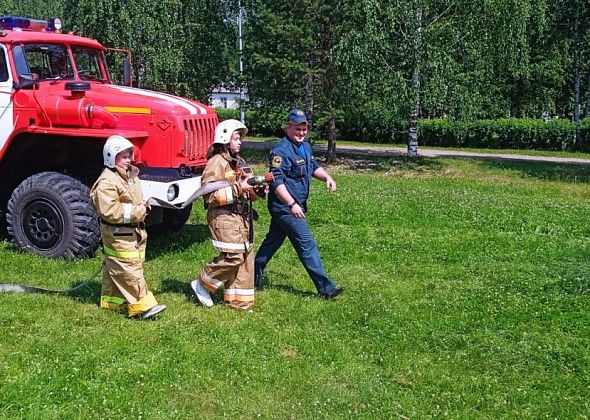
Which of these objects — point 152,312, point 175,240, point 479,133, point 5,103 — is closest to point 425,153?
point 479,133

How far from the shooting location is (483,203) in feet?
37.9

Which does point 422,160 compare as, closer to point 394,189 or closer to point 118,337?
point 394,189

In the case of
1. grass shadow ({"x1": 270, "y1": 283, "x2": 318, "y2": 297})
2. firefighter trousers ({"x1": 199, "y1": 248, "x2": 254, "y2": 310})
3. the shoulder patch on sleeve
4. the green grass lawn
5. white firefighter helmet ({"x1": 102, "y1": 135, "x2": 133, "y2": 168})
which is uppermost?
white firefighter helmet ({"x1": 102, "y1": 135, "x2": 133, "y2": 168})

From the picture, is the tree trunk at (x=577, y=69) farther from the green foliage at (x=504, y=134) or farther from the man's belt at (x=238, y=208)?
the man's belt at (x=238, y=208)

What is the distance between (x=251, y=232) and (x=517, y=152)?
79.9 ft

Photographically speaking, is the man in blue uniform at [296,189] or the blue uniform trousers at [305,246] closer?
the man in blue uniform at [296,189]

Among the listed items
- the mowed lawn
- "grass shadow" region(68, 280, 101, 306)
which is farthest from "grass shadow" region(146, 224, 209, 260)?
"grass shadow" region(68, 280, 101, 306)

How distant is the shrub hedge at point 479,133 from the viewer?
28.5 m

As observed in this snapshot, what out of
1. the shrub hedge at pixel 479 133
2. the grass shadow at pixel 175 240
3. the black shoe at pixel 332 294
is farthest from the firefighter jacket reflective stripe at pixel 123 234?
the shrub hedge at pixel 479 133

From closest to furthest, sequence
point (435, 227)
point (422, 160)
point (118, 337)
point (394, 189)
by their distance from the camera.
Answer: point (118, 337) < point (435, 227) < point (394, 189) < point (422, 160)

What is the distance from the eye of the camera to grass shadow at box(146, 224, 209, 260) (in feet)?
26.6

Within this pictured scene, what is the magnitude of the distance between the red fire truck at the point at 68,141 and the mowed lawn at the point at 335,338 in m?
0.43

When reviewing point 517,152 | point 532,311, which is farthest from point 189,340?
point 517,152

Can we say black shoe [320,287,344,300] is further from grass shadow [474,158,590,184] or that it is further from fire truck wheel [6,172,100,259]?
grass shadow [474,158,590,184]
